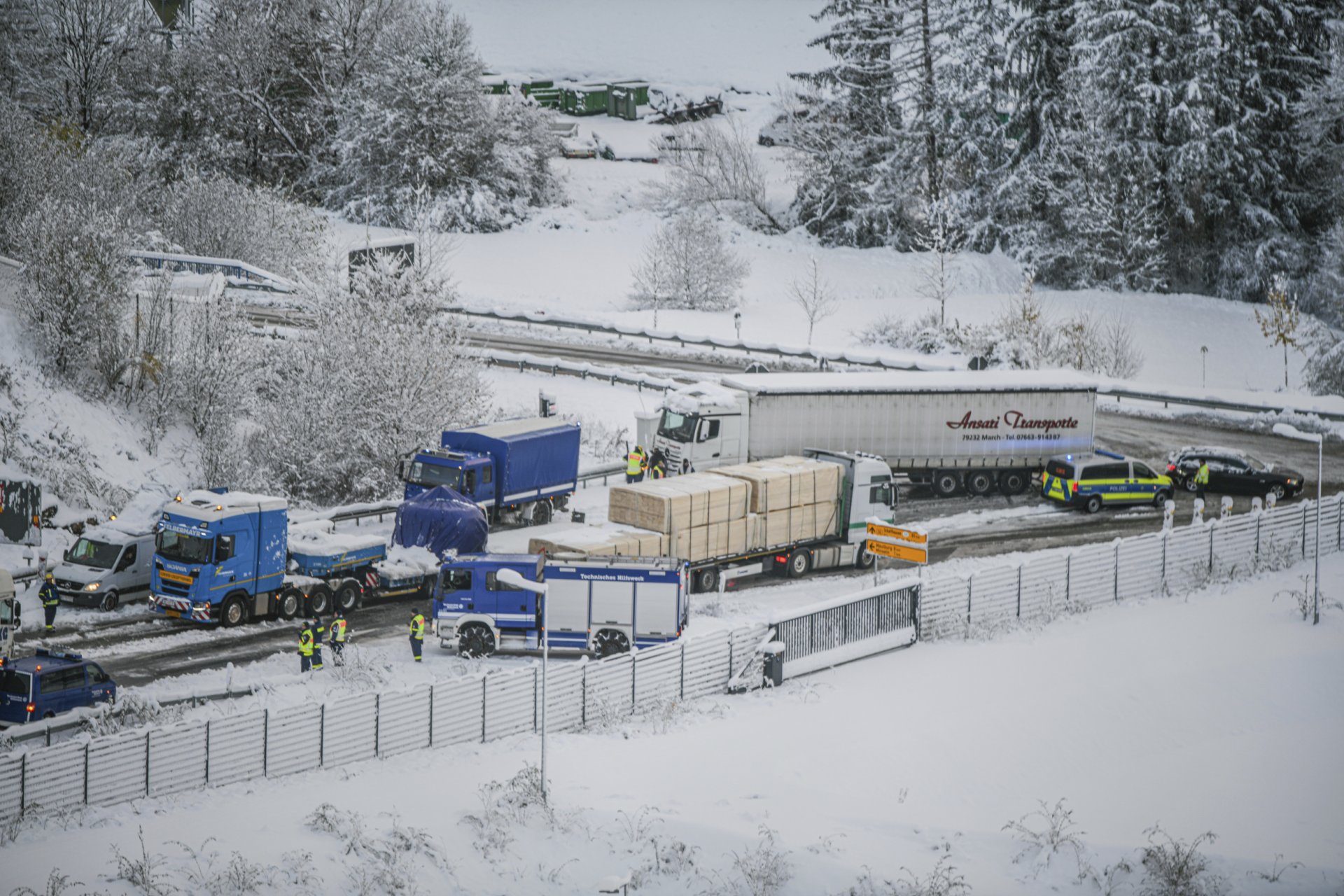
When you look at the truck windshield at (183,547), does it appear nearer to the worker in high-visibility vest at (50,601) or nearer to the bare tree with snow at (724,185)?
the worker in high-visibility vest at (50,601)

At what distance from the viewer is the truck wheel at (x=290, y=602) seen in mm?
30297

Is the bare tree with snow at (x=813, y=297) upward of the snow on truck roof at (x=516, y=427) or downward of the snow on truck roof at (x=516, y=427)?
upward

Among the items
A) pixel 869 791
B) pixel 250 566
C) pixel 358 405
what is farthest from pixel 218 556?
pixel 869 791

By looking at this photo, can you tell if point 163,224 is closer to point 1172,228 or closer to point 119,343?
point 119,343

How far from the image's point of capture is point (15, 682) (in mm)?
23469

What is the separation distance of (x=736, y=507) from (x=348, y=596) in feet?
29.2

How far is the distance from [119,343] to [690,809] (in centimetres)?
3168

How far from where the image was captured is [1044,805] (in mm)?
21281

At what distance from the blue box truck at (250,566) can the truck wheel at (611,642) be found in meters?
6.12

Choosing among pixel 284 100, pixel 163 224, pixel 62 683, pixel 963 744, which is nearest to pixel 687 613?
pixel 963 744

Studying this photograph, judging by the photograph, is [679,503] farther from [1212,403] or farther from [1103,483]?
[1212,403]

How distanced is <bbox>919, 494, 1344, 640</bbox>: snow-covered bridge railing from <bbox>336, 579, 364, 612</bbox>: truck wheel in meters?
12.3

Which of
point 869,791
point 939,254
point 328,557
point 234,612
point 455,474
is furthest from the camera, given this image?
point 939,254

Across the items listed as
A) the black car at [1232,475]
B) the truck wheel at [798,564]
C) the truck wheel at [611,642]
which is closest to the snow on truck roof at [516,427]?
the truck wheel at [798,564]
